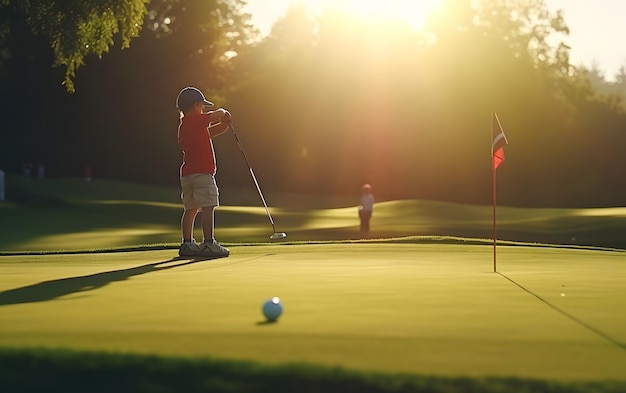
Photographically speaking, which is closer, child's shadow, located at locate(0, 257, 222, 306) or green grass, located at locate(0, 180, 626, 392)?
green grass, located at locate(0, 180, 626, 392)

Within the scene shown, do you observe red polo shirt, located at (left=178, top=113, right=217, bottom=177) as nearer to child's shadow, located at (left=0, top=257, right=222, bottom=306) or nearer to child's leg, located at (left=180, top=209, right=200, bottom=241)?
child's leg, located at (left=180, top=209, right=200, bottom=241)

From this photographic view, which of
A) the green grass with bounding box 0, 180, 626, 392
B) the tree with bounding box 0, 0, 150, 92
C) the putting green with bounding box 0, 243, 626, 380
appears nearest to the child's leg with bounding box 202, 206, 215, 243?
the green grass with bounding box 0, 180, 626, 392

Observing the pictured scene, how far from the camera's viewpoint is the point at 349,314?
7043 millimetres

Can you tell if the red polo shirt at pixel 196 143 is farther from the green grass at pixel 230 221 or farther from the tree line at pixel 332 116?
the tree line at pixel 332 116

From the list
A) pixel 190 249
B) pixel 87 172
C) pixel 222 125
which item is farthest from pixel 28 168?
pixel 190 249

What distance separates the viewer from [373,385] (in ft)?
15.2

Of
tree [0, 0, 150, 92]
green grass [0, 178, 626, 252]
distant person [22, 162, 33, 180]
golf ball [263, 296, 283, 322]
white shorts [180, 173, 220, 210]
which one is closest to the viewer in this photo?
golf ball [263, 296, 283, 322]

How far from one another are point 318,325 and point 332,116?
6314 cm

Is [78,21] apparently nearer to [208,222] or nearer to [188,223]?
[188,223]

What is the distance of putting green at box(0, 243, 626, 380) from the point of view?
5.36 m

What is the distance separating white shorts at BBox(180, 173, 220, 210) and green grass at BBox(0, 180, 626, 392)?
82cm

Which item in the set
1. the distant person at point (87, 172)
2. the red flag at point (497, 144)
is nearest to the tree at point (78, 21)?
the red flag at point (497, 144)

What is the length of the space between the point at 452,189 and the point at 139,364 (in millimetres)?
62865

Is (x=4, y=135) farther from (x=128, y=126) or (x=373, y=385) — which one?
(x=373, y=385)
